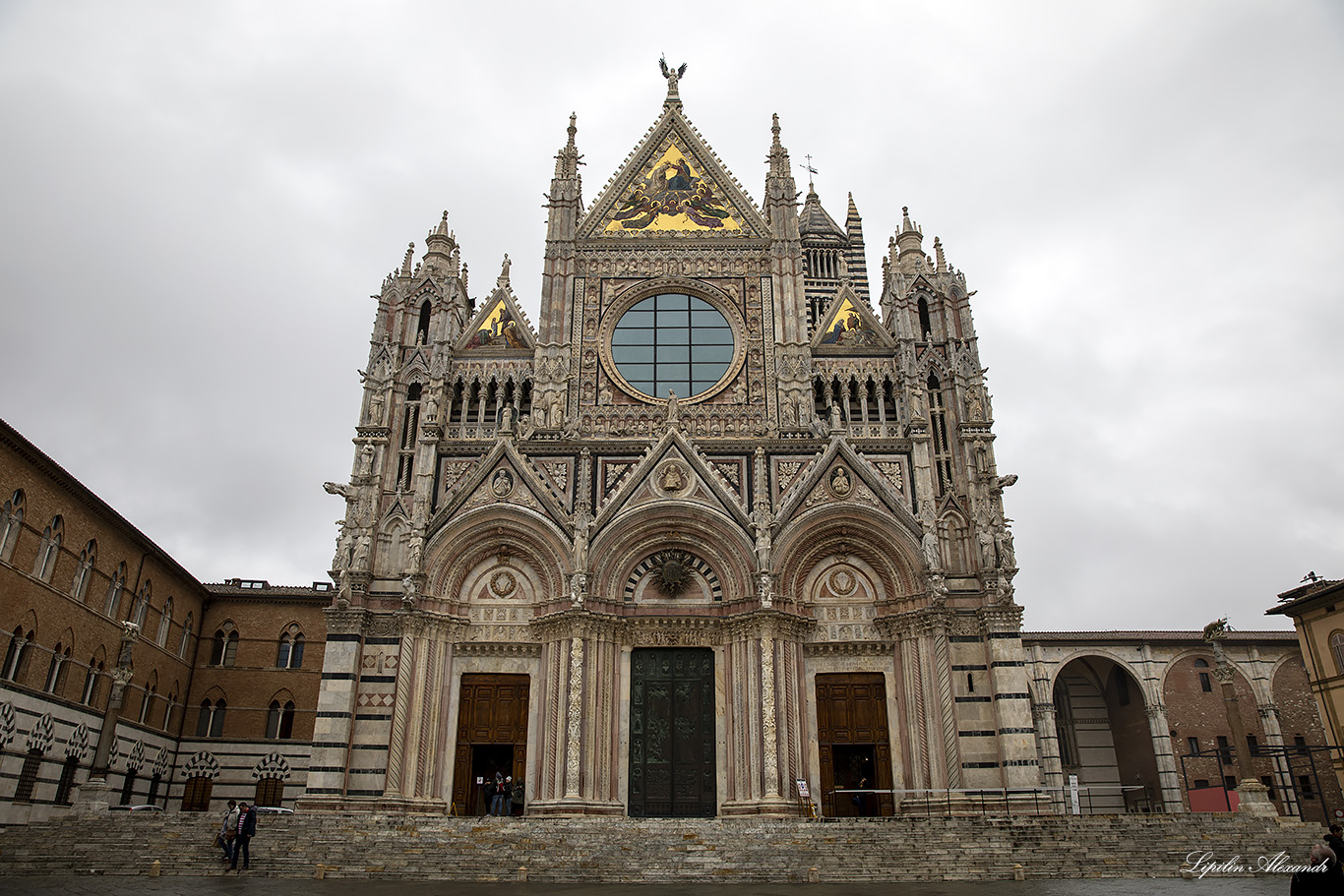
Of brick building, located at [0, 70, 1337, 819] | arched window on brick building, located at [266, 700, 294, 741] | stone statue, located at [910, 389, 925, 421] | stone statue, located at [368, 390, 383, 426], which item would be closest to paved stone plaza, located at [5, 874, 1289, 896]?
brick building, located at [0, 70, 1337, 819]

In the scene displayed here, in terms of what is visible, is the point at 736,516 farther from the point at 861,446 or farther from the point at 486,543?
the point at 486,543

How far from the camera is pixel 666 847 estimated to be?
16.9 m

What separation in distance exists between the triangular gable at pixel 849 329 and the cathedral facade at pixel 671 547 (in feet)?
0.23

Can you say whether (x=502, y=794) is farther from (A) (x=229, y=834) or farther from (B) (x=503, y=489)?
(B) (x=503, y=489)

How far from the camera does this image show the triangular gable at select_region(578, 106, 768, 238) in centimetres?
2920

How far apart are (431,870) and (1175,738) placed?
3185 cm

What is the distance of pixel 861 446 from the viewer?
25469 mm

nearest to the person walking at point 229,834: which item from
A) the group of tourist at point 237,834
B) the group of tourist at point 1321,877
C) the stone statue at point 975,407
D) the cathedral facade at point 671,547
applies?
the group of tourist at point 237,834

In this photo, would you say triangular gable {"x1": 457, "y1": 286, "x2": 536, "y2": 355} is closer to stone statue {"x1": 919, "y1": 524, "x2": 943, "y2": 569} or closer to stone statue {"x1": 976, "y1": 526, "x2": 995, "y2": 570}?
stone statue {"x1": 919, "y1": 524, "x2": 943, "y2": 569}

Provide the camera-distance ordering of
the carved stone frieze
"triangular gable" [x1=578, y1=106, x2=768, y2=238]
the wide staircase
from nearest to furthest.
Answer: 1. the wide staircase
2. the carved stone frieze
3. "triangular gable" [x1=578, y1=106, x2=768, y2=238]

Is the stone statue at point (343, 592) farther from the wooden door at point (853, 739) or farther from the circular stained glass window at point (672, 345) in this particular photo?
the wooden door at point (853, 739)

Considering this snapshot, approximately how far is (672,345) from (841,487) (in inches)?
267

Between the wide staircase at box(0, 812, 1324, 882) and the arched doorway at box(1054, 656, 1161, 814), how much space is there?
20.3m

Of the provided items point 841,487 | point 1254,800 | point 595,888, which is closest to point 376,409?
point 841,487
